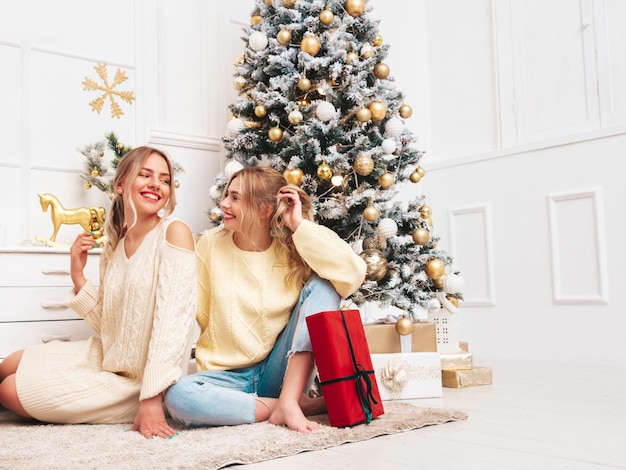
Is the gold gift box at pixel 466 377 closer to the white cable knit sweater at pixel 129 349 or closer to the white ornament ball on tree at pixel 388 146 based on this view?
the white ornament ball on tree at pixel 388 146

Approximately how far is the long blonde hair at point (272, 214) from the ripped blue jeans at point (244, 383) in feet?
0.17

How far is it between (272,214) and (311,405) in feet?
1.74

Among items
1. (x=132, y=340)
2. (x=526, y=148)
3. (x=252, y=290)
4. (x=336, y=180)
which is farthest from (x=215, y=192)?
(x=526, y=148)

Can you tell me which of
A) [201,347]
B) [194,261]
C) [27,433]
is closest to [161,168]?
[194,261]

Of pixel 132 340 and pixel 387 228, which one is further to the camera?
pixel 387 228

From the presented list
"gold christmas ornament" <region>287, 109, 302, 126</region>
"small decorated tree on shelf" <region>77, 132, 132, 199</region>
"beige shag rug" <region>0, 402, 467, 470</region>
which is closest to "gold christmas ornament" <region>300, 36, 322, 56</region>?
"gold christmas ornament" <region>287, 109, 302, 126</region>

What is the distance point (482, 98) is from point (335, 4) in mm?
1424

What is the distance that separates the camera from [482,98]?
369 centimetres

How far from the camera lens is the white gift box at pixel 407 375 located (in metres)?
2.11

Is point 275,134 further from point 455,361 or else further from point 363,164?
point 455,361

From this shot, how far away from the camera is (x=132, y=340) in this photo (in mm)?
Answer: 1689

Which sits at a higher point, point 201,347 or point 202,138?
point 202,138

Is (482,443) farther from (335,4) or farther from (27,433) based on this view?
(335,4)

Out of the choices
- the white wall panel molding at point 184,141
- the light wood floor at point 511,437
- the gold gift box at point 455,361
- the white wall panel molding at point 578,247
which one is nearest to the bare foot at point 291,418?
the light wood floor at point 511,437
